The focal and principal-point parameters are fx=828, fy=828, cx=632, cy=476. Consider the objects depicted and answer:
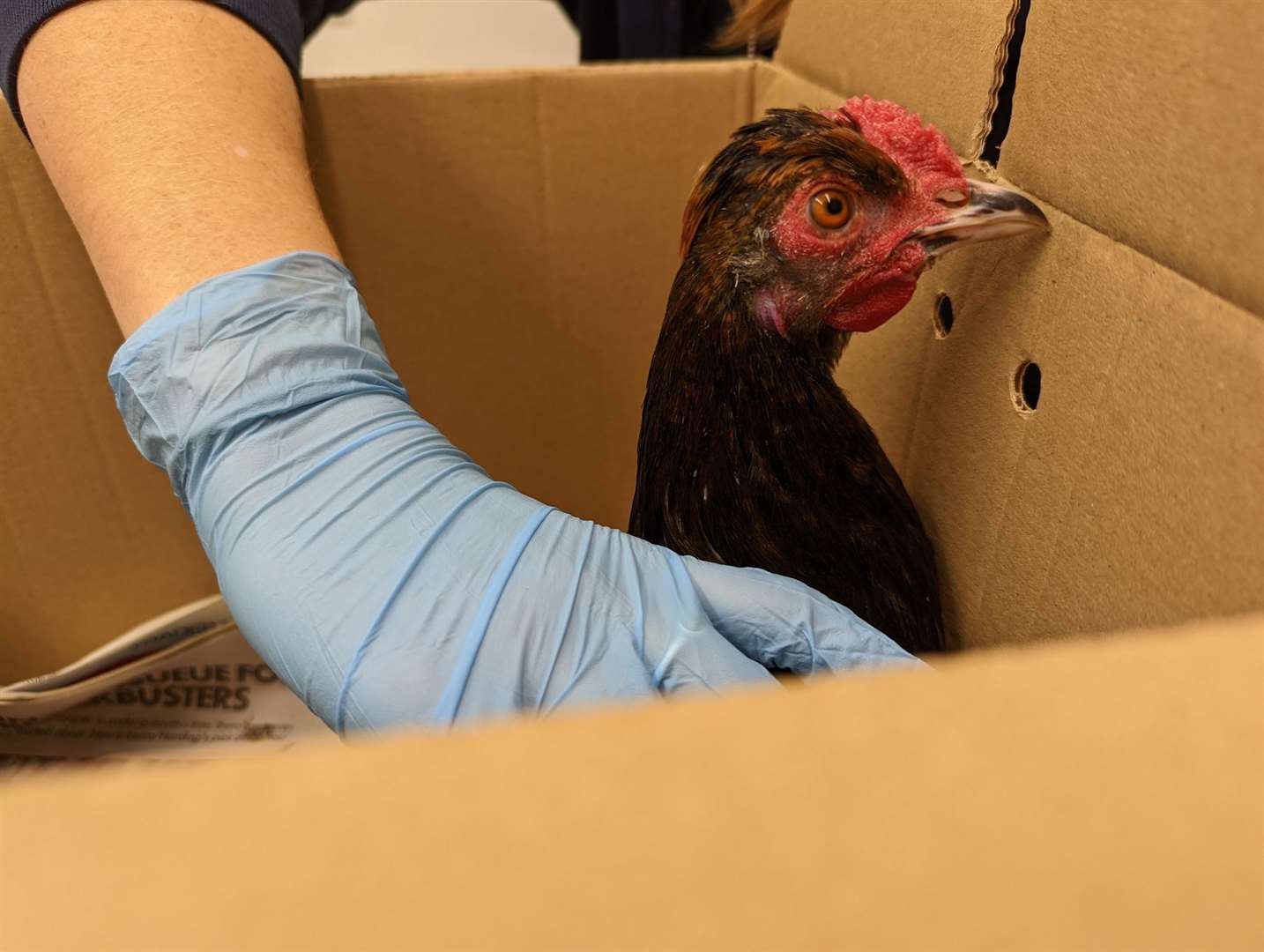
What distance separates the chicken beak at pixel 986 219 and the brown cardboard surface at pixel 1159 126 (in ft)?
0.09

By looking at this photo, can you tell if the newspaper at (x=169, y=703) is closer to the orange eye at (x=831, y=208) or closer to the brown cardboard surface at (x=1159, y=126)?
the orange eye at (x=831, y=208)

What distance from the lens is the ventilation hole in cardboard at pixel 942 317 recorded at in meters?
0.81

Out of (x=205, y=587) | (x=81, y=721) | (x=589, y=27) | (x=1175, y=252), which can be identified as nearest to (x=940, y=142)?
(x=1175, y=252)

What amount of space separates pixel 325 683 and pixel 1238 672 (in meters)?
0.55

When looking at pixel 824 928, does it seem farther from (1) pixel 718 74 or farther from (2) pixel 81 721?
(2) pixel 81 721

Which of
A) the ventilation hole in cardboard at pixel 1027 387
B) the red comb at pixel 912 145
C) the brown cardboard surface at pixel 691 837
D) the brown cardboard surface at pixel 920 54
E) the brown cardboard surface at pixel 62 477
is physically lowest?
the brown cardboard surface at pixel 62 477

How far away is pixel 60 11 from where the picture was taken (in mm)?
787

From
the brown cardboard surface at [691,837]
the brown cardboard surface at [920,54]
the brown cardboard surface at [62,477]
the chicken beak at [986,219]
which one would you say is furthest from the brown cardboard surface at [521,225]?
the brown cardboard surface at [691,837]

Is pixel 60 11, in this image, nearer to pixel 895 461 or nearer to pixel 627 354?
pixel 627 354

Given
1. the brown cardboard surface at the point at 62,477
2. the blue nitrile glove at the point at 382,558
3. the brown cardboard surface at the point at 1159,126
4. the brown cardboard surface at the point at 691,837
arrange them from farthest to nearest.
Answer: the brown cardboard surface at the point at 62,477 → the blue nitrile glove at the point at 382,558 → the brown cardboard surface at the point at 1159,126 → the brown cardboard surface at the point at 691,837

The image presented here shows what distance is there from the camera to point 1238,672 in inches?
9.8

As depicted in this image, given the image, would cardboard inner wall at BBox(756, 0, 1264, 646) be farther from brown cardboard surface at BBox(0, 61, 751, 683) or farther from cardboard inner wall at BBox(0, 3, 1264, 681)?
brown cardboard surface at BBox(0, 61, 751, 683)

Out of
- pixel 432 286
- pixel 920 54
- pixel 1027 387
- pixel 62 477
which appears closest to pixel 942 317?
pixel 1027 387

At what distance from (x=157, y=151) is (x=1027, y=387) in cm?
80
